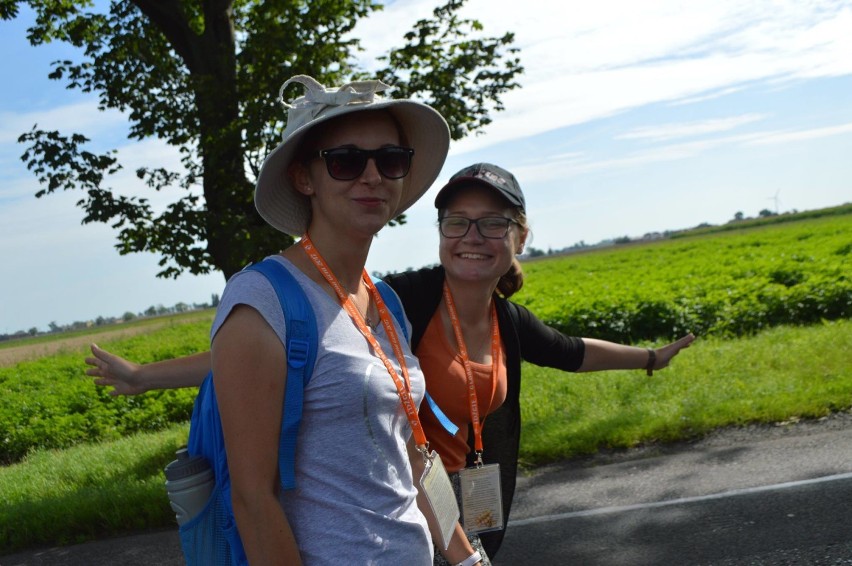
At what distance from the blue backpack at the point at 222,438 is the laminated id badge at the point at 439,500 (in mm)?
548

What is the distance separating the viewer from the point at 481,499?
9.20 ft

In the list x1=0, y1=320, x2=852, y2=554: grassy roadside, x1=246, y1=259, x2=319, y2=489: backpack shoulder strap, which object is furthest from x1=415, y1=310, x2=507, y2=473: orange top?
x1=0, y1=320, x2=852, y2=554: grassy roadside

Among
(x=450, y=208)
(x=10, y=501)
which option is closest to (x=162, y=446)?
(x=10, y=501)

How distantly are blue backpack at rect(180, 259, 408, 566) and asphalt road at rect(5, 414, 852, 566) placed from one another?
354 cm

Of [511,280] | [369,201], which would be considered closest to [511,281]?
[511,280]

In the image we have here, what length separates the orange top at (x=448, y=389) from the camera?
2.77m

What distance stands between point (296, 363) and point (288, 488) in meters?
0.25

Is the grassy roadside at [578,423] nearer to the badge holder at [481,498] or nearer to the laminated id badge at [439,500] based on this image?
the badge holder at [481,498]

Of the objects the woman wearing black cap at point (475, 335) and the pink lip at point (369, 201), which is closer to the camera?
the pink lip at point (369, 201)

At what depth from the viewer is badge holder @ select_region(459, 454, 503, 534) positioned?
2.78 m

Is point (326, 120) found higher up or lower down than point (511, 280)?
higher up

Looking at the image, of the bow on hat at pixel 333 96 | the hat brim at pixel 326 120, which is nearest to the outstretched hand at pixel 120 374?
the hat brim at pixel 326 120

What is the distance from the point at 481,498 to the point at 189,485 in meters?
1.28

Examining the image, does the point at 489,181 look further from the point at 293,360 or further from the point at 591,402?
the point at 591,402
